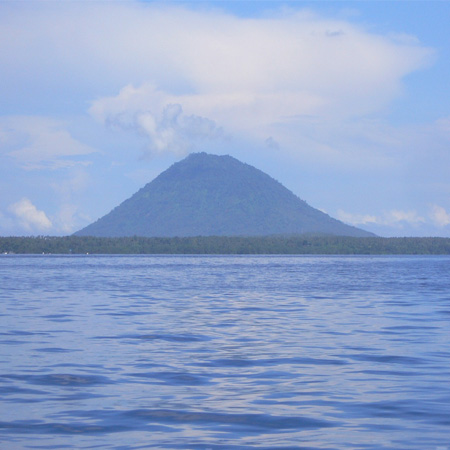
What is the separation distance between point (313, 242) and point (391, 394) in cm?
17136

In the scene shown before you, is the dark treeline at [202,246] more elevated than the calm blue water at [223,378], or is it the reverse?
the dark treeline at [202,246]

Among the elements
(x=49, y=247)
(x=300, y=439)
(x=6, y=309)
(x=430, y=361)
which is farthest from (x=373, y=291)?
(x=49, y=247)

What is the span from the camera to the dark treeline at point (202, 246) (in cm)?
17300

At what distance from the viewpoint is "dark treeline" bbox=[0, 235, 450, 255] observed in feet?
568

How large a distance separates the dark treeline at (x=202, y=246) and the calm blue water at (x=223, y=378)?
143 metres

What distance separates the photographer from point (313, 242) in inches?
7254

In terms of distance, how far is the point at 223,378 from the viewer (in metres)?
15.4

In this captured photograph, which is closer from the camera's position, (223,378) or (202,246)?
(223,378)

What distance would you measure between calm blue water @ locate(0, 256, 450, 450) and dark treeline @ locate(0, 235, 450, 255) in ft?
468

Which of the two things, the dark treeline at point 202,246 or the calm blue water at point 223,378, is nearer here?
the calm blue water at point 223,378

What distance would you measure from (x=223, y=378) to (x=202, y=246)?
15891cm

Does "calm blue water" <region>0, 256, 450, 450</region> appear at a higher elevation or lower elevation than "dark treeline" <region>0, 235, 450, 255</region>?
lower

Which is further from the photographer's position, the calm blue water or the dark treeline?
the dark treeline

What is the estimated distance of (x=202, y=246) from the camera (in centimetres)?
17425
